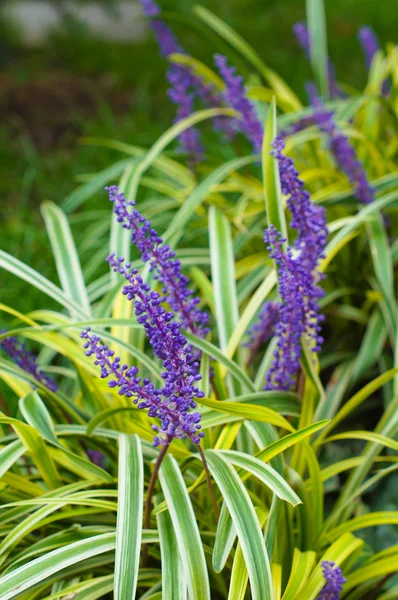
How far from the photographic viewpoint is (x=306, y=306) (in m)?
1.74

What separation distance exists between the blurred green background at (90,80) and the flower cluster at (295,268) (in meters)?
2.11

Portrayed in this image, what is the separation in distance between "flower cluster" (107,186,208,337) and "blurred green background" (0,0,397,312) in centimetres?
204

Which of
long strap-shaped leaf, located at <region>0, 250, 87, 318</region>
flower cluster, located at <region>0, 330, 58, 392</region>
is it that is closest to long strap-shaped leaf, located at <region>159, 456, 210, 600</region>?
flower cluster, located at <region>0, 330, 58, 392</region>

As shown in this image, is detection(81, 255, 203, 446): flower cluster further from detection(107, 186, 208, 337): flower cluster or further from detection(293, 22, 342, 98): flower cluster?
detection(293, 22, 342, 98): flower cluster

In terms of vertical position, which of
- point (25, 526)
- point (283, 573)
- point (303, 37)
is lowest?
point (283, 573)

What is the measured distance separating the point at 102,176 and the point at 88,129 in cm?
185

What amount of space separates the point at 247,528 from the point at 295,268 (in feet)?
1.90

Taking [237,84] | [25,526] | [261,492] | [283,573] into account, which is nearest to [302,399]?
[261,492]

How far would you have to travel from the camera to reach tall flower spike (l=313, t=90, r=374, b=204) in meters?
2.51

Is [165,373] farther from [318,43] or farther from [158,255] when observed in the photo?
[318,43]

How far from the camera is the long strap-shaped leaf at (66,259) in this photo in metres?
2.29

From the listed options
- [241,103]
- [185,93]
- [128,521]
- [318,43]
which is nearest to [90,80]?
[318,43]

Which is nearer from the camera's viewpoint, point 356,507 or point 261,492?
point 261,492

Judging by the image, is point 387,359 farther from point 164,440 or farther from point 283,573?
point 164,440
